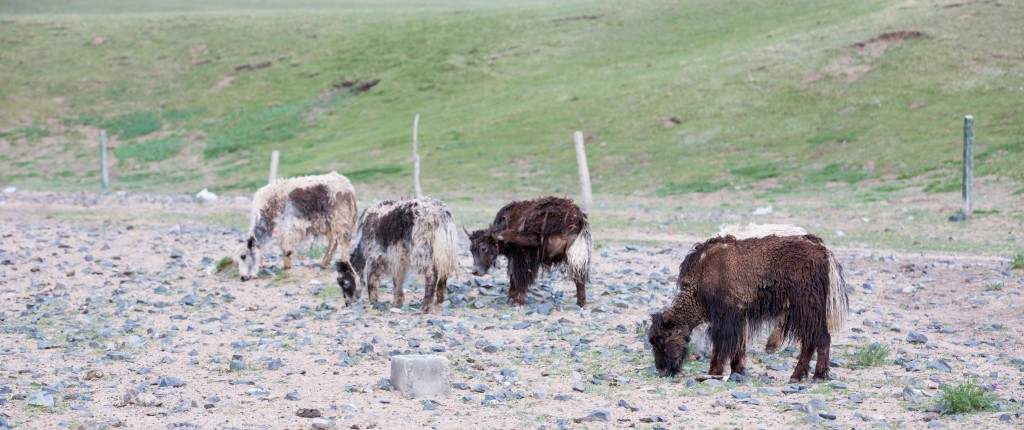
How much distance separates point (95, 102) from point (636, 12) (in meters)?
35.7

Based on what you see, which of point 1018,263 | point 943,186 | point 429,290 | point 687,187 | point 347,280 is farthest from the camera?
point 687,187

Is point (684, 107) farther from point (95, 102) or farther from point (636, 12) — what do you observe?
point (95, 102)

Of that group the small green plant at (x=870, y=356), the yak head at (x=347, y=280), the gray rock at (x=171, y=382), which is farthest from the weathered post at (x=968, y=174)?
the gray rock at (x=171, y=382)

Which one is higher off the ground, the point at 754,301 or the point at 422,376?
the point at 754,301

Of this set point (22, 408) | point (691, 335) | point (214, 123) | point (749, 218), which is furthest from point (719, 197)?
point (214, 123)

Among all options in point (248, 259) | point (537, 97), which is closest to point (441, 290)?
point (248, 259)

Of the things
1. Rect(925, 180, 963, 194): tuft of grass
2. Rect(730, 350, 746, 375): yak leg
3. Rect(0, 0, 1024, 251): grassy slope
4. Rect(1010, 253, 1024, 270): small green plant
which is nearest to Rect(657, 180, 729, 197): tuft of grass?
Rect(0, 0, 1024, 251): grassy slope

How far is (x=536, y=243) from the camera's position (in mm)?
13820

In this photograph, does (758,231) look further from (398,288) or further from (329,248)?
(329,248)

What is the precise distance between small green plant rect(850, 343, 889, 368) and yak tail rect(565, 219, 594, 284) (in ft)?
13.6

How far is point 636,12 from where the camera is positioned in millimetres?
67250

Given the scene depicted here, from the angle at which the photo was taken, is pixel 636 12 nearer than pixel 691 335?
No

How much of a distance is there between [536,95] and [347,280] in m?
40.0

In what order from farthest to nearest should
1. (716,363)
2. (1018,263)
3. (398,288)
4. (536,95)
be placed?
(536,95)
(1018,263)
(398,288)
(716,363)
